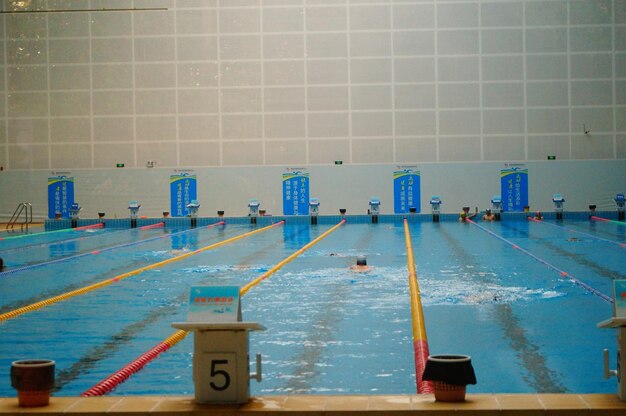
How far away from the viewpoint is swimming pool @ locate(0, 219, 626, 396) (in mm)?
5785

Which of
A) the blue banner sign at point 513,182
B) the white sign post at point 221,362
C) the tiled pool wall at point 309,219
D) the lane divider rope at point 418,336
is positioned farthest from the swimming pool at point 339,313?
the blue banner sign at point 513,182

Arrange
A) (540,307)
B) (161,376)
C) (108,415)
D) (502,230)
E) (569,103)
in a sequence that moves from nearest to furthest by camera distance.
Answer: (108,415) < (161,376) < (540,307) < (502,230) < (569,103)

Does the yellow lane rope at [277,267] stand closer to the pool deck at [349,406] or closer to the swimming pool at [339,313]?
the swimming pool at [339,313]

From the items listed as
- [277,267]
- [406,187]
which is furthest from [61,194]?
Result: [277,267]

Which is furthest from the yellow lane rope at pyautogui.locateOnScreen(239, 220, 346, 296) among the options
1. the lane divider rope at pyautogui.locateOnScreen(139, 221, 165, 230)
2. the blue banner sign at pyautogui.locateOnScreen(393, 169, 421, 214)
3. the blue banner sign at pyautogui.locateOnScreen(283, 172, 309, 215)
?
the blue banner sign at pyautogui.locateOnScreen(393, 169, 421, 214)

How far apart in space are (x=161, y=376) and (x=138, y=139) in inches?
886

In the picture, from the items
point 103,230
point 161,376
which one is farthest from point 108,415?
point 103,230

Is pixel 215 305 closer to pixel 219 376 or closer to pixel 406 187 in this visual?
pixel 219 376

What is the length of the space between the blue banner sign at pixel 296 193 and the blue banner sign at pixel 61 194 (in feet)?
22.7

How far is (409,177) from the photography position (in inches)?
1071

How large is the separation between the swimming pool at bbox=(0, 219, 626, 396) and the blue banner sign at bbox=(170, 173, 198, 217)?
435 inches

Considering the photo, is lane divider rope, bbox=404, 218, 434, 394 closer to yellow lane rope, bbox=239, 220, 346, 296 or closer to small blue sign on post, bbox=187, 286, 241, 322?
small blue sign on post, bbox=187, 286, 241, 322

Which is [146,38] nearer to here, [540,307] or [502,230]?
[502,230]

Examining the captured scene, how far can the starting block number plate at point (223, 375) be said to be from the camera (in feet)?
15.1
